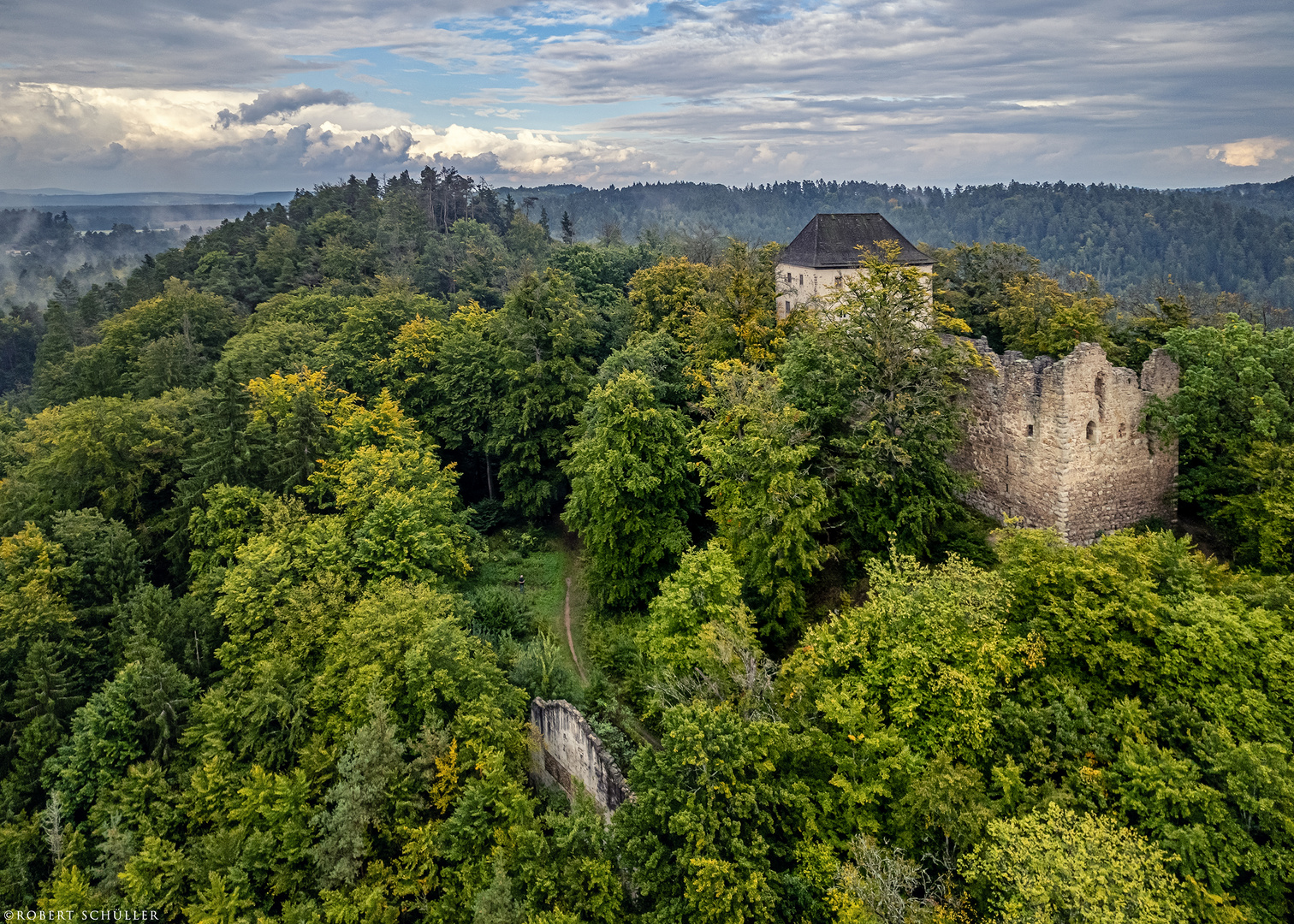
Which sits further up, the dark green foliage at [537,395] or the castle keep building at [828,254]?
the castle keep building at [828,254]

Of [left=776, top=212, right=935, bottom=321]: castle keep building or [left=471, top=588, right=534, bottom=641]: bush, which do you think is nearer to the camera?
[left=471, top=588, right=534, bottom=641]: bush

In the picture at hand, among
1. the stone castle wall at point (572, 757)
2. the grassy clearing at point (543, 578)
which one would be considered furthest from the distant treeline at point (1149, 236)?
the stone castle wall at point (572, 757)

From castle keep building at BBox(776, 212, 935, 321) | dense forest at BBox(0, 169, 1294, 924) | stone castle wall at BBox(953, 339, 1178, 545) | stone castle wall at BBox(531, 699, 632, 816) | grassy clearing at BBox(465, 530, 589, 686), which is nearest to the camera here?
dense forest at BBox(0, 169, 1294, 924)

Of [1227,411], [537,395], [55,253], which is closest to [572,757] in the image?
[537,395]

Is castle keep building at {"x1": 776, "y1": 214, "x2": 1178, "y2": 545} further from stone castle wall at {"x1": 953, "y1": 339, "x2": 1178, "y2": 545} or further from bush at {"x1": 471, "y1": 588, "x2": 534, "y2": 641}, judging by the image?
bush at {"x1": 471, "y1": 588, "x2": 534, "y2": 641}

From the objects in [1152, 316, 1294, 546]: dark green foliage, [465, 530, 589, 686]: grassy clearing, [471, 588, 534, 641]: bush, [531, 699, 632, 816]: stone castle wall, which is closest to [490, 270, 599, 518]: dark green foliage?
[465, 530, 589, 686]: grassy clearing

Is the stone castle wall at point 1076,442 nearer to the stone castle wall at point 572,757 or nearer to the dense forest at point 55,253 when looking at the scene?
the stone castle wall at point 572,757

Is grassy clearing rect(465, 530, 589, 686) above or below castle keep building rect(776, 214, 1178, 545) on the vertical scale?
below

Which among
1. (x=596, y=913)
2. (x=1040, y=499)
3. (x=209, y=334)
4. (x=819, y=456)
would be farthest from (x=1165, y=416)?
(x=209, y=334)
